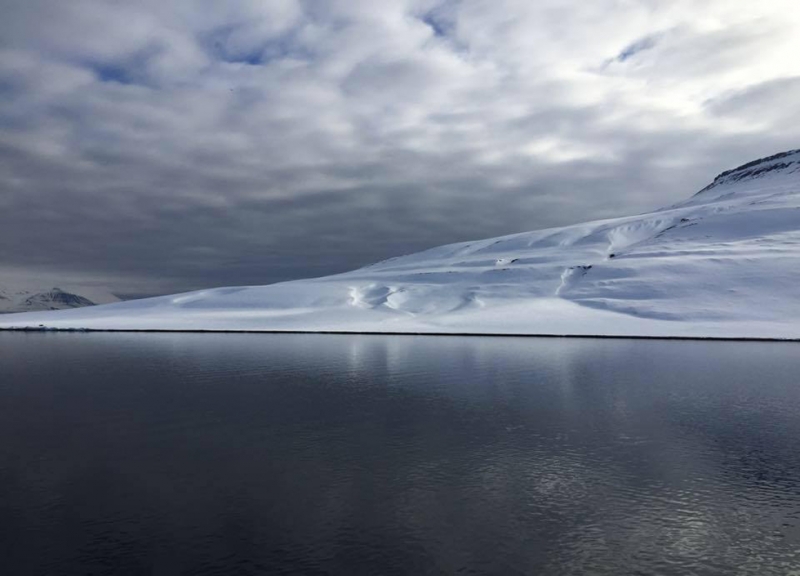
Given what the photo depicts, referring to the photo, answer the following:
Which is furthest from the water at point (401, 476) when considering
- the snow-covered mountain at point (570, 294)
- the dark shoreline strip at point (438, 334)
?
the snow-covered mountain at point (570, 294)

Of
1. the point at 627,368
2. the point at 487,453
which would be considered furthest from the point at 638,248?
the point at 487,453

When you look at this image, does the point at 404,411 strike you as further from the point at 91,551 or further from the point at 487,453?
the point at 91,551

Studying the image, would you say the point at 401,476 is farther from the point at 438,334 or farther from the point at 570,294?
the point at 570,294

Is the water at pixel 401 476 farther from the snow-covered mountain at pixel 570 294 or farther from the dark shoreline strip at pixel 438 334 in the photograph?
the snow-covered mountain at pixel 570 294

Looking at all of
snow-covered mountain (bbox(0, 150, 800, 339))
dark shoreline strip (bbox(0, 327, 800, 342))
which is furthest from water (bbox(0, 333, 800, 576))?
snow-covered mountain (bbox(0, 150, 800, 339))

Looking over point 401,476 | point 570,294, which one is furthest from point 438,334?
point 401,476

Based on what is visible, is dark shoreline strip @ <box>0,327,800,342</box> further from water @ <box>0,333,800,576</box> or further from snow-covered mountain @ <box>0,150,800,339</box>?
water @ <box>0,333,800,576</box>
